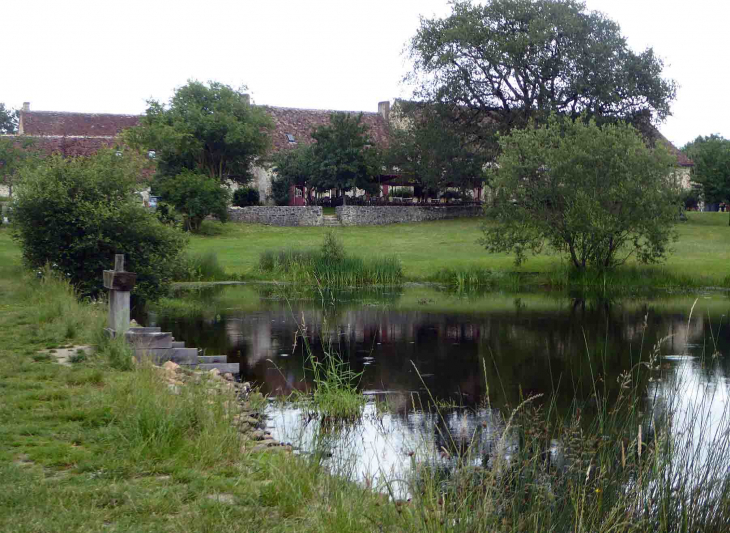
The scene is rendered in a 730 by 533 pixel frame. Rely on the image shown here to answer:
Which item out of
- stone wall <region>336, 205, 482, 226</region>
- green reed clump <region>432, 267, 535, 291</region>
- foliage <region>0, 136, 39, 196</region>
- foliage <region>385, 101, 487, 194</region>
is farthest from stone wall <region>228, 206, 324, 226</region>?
green reed clump <region>432, 267, 535, 291</region>

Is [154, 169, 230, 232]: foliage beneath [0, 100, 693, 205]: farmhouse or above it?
beneath

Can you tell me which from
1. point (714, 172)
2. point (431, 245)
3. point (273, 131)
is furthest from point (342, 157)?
point (714, 172)

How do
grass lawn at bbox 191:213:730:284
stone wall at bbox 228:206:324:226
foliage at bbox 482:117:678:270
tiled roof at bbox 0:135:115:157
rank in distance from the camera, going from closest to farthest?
1. foliage at bbox 482:117:678:270
2. grass lawn at bbox 191:213:730:284
3. tiled roof at bbox 0:135:115:157
4. stone wall at bbox 228:206:324:226

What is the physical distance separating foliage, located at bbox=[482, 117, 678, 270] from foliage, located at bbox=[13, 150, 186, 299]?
14.3 meters

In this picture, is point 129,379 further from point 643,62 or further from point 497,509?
point 643,62

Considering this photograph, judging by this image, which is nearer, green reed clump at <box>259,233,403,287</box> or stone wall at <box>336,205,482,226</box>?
green reed clump at <box>259,233,403,287</box>

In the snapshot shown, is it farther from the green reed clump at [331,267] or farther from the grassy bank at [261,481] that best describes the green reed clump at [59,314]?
the green reed clump at [331,267]

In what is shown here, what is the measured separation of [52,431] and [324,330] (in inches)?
441

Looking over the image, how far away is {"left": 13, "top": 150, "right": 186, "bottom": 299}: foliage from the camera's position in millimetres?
16672

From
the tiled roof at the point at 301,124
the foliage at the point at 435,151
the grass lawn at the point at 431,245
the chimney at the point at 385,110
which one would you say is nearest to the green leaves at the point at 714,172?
the grass lawn at the point at 431,245

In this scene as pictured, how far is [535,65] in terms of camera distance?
4359 centimetres

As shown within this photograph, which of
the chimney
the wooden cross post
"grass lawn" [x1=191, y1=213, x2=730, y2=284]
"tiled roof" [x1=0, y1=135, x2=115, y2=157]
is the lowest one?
"grass lawn" [x1=191, y1=213, x2=730, y2=284]

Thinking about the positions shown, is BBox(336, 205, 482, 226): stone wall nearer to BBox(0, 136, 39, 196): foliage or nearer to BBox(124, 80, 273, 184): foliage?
BBox(124, 80, 273, 184): foliage

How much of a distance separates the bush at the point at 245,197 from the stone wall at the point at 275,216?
3806 mm
